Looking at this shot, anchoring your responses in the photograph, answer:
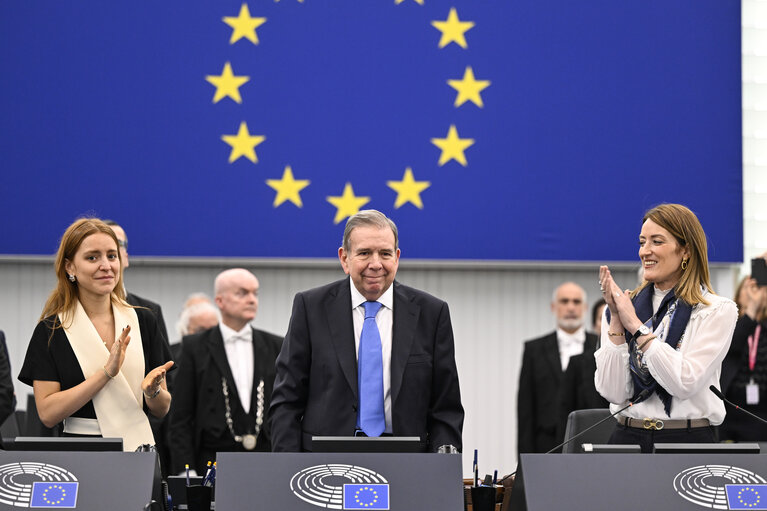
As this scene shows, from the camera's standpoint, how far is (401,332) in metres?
3.62

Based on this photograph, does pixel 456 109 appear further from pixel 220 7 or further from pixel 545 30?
pixel 220 7

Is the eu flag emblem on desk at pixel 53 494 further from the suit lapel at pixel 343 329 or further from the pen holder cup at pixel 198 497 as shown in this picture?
the suit lapel at pixel 343 329

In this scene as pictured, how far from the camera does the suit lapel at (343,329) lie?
3549mm

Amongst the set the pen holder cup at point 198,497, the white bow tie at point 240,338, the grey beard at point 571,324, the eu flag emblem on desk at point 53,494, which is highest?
the grey beard at point 571,324

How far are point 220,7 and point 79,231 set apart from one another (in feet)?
13.8

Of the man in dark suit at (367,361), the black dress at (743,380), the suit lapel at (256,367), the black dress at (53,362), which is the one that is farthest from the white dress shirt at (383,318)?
the black dress at (743,380)

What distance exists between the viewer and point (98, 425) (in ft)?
12.0

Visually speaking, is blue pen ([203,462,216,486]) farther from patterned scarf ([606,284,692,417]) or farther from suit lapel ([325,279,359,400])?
patterned scarf ([606,284,692,417])

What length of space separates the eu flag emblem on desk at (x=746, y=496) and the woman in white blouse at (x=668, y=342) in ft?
2.06

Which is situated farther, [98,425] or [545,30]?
[545,30]

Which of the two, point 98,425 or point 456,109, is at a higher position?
point 456,109

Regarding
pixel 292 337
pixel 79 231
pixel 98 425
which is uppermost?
pixel 79 231

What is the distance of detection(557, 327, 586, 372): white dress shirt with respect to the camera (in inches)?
268

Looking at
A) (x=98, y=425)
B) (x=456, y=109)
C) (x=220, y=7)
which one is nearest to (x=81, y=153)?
(x=220, y=7)
